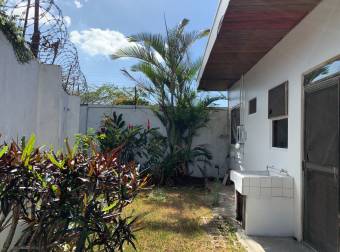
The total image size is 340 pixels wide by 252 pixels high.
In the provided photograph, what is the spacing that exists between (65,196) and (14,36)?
2.20 m

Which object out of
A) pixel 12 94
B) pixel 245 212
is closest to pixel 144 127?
pixel 245 212

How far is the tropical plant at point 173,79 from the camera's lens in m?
10.1

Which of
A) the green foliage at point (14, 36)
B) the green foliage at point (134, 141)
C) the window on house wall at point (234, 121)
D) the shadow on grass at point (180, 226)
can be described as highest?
the green foliage at point (14, 36)

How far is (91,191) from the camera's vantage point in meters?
2.71

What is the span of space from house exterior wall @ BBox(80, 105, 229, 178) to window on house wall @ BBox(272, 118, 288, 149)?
4992 millimetres

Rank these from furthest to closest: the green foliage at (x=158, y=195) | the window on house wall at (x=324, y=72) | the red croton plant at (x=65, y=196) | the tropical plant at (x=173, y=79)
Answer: the tropical plant at (x=173, y=79)
the green foliage at (x=158, y=195)
the window on house wall at (x=324, y=72)
the red croton plant at (x=65, y=196)

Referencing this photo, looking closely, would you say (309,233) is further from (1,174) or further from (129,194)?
(1,174)

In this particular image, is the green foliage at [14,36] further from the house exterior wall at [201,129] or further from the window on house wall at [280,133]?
the house exterior wall at [201,129]

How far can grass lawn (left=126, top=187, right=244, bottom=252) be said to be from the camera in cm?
452

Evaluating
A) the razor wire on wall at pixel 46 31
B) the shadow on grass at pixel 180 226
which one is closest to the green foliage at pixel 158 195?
the shadow on grass at pixel 180 226

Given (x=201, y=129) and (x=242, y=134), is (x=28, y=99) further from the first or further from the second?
(x=201, y=129)

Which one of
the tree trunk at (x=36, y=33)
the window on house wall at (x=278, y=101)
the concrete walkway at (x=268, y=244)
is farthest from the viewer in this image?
the window on house wall at (x=278, y=101)

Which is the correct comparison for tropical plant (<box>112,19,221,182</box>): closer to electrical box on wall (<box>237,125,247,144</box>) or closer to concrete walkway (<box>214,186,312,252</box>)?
electrical box on wall (<box>237,125,247,144</box>)

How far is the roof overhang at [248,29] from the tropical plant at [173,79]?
2.28 m
